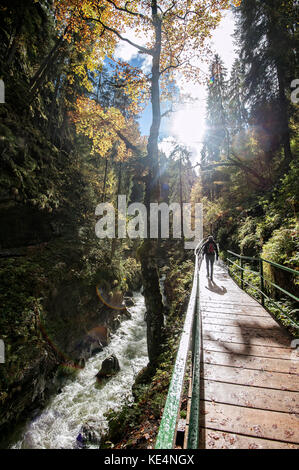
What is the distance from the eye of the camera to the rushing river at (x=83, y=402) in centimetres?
754

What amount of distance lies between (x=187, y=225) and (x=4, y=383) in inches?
922

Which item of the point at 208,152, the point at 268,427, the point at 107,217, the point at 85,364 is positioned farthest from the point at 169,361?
the point at 208,152

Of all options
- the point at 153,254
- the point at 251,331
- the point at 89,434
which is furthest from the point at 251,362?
the point at 89,434

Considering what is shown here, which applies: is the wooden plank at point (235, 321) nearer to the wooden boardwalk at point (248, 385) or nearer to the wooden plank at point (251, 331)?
the wooden boardwalk at point (248, 385)

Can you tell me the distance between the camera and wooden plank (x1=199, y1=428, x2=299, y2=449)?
2045 millimetres

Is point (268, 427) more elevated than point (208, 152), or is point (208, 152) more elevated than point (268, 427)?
point (208, 152)

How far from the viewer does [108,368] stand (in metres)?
11.0

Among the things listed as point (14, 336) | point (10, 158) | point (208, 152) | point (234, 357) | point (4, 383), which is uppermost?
point (208, 152)

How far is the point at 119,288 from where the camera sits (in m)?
17.4

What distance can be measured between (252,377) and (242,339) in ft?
3.94

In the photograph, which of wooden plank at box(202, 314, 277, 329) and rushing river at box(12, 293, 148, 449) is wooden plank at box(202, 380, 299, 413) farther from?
rushing river at box(12, 293, 148, 449)
